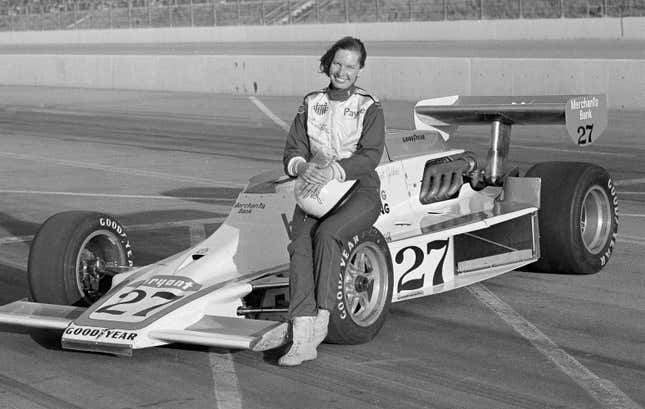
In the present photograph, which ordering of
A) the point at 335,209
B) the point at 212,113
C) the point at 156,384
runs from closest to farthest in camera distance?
the point at 156,384 < the point at 335,209 < the point at 212,113

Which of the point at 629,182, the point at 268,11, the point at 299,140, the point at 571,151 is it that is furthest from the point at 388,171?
the point at 268,11

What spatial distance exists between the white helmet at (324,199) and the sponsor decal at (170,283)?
2.50 feet

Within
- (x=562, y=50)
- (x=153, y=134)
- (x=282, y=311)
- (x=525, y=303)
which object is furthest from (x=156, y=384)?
(x=562, y=50)

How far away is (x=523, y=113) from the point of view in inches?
374

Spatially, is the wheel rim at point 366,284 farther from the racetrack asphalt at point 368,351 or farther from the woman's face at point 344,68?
the woman's face at point 344,68

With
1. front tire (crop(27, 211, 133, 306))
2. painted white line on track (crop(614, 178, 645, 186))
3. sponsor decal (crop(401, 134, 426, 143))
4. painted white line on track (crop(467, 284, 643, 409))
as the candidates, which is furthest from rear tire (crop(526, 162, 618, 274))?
painted white line on track (crop(614, 178, 645, 186))

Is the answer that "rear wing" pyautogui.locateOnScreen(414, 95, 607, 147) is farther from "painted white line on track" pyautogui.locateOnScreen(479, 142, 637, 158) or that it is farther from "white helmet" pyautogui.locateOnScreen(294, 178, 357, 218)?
"painted white line on track" pyautogui.locateOnScreen(479, 142, 637, 158)

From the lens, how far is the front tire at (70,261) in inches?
318

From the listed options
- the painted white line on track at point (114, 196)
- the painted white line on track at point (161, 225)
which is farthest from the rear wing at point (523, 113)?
the painted white line on track at point (114, 196)

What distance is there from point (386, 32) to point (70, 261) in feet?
136

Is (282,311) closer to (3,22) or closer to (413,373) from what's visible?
(413,373)

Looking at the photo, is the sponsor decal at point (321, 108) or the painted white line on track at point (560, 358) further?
the sponsor decal at point (321, 108)

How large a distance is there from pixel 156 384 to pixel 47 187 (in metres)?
9.16

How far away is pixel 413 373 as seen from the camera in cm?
685
